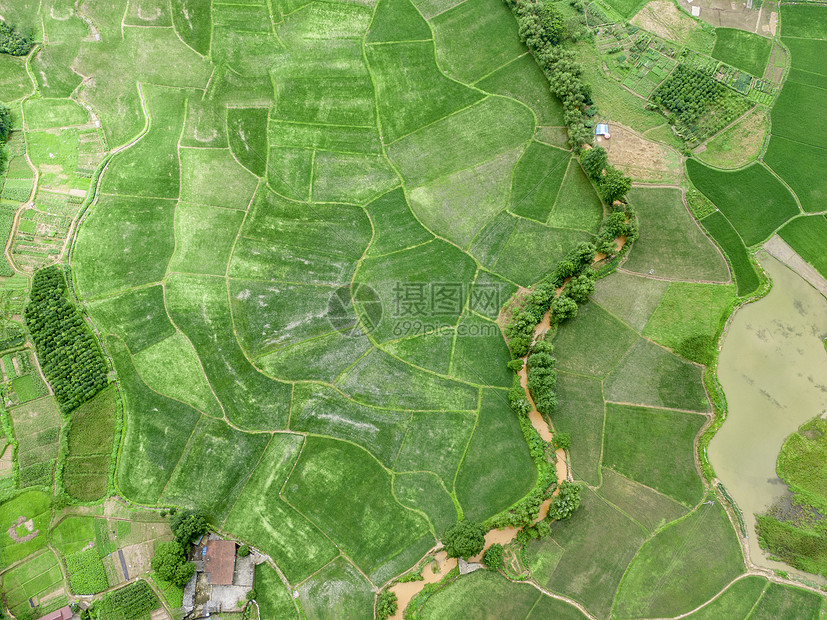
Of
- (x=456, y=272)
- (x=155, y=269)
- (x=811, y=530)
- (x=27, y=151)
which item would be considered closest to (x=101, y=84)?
(x=27, y=151)

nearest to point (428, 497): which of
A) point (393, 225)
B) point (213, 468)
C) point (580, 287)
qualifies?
point (213, 468)

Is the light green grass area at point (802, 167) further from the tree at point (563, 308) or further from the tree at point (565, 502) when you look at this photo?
the tree at point (565, 502)

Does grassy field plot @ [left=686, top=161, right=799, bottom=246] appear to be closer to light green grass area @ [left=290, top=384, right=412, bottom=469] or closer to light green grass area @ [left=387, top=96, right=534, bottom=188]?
light green grass area @ [left=387, top=96, right=534, bottom=188]

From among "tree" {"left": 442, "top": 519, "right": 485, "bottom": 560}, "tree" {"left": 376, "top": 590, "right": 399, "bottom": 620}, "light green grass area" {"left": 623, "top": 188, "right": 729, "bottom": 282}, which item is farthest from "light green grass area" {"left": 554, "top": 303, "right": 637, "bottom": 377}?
"tree" {"left": 376, "top": 590, "right": 399, "bottom": 620}

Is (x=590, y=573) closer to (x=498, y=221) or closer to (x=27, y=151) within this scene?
(x=498, y=221)

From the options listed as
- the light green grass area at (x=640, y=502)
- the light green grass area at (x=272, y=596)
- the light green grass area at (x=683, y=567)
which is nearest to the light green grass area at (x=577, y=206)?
the light green grass area at (x=640, y=502)
